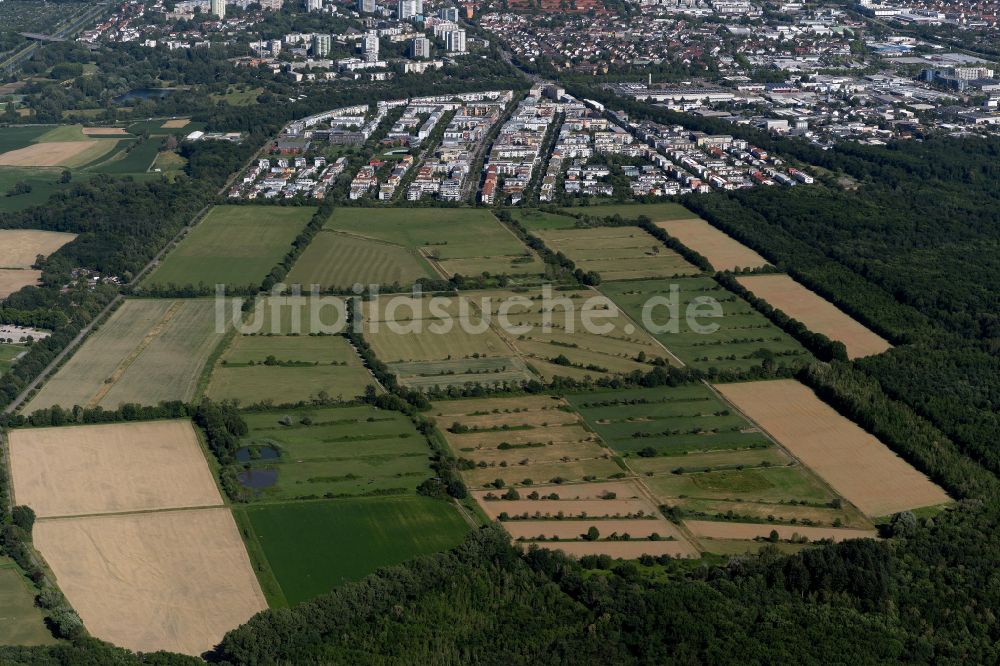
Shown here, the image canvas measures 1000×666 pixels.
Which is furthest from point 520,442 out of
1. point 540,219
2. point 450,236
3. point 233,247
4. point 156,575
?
point 540,219

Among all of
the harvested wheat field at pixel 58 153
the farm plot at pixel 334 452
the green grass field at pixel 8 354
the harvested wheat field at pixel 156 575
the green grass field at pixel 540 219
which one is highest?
the harvested wheat field at pixel 156 575

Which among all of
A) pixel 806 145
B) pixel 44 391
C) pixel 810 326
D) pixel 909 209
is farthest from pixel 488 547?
pixel 806 145

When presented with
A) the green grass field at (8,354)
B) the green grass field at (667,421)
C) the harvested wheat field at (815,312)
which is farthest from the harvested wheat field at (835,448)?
the green grass field at (8,354)

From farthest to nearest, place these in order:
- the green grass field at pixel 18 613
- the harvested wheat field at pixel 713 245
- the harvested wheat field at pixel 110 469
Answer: the harvested wheat field at pixel 713 245 → the harvested wheat field at pixel 110 469 → the green grass field at pixel 18 613

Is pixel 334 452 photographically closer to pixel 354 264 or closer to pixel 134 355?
pixel 134 355

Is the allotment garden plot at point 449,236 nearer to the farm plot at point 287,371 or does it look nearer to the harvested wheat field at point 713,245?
the harvested wheat field at point 713,245

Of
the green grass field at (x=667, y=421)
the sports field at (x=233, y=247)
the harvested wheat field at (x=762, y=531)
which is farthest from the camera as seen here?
the sports field at (x=233, y=247)
